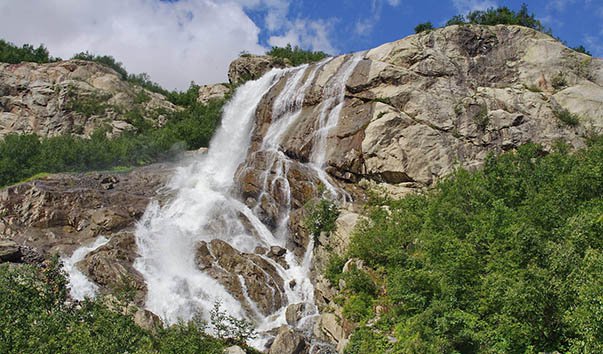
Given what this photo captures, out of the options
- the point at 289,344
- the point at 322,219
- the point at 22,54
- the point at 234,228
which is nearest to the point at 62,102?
the point at 22,54

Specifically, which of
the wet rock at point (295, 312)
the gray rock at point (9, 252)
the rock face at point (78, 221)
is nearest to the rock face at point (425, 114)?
the wet rock at point (295, 312)

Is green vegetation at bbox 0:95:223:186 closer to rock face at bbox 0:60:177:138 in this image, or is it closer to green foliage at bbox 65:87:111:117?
rock face at bbox 0:60:177:138

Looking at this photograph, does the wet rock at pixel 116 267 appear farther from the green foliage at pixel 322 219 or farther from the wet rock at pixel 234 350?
the green foliage at pixel 322 219

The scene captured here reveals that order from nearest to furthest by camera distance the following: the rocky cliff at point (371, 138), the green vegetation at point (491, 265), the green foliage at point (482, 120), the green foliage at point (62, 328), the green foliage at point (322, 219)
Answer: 1. the green vegetation at point (491, 265)
2. the green foliage at point (62, 328)
3. the green foliage at point (322, 219)
4. the rocky cliff at point (371, 138)
5. the green foliage at point (482, 120)

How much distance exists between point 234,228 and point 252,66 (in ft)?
116

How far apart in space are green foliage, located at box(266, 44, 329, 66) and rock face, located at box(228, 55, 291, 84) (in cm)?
137

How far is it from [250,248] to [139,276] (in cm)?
730

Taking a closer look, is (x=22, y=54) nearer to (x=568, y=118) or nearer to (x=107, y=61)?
(x=107, y=61)

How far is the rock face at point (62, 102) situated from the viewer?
64.5 meters

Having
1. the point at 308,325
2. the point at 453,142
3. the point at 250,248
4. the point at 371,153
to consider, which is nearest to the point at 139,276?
the point at 250,248

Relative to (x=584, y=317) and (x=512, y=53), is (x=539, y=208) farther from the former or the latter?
(x=512, y=53)

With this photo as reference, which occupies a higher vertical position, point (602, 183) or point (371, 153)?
point (371, 153)

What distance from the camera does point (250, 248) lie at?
3478 centimetres

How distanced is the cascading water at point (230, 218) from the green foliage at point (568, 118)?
16.7m
